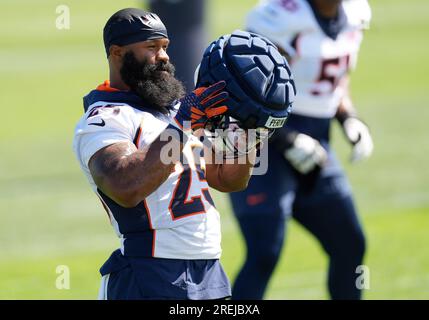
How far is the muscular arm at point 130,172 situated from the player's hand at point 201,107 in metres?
0.12

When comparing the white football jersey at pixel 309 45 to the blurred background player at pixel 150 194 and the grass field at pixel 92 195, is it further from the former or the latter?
the blurred background player at pixel 150 194

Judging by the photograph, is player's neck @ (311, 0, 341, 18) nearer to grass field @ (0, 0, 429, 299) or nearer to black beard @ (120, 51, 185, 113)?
grass field @ (0, 0, 429, 299)

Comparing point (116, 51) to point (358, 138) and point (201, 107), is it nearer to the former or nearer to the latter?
point (201, 107)

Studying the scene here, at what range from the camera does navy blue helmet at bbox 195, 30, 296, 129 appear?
369 cm

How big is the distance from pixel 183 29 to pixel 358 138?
6.25 metres

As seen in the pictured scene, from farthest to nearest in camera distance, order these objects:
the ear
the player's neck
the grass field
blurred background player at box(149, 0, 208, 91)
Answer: blurred background player at box(149, 0, 208, 91) < the grass field < the player's neck < the ear

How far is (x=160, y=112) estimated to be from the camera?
4.01 m

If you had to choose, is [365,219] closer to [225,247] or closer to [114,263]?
[225,247]

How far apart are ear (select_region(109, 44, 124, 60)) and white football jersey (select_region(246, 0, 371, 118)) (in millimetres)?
1893

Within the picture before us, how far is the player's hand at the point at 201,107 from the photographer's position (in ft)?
11.9

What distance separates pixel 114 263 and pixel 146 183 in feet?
1.75

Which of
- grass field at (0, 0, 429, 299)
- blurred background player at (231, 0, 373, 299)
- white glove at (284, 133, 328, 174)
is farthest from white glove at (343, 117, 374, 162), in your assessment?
grass field at (0, 0, 429, 299)

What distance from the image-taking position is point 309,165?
5.69 meters

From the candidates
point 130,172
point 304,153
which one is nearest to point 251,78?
point 130,172
